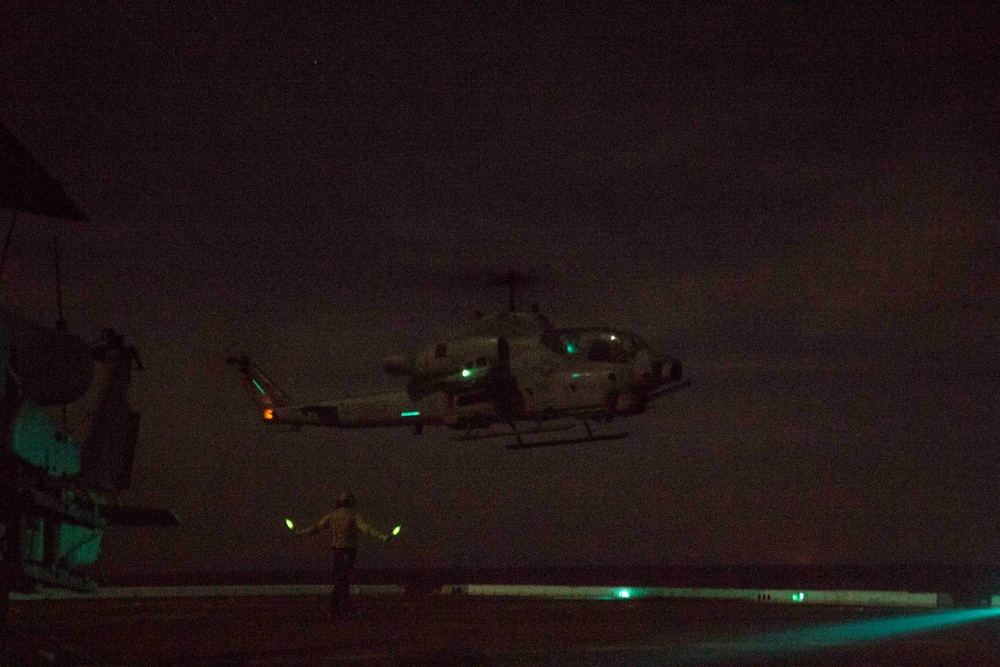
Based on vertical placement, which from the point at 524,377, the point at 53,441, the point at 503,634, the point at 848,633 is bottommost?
the point at 503,634

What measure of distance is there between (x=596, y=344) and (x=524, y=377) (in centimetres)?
205

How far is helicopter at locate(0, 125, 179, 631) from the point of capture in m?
8.86

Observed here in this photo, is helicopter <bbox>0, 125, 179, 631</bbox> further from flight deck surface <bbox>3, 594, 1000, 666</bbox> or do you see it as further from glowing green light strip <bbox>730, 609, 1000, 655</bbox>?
glowing green light strip <bbox>730, 609, 1000, 655</bbox>

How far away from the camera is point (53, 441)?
9883 mm

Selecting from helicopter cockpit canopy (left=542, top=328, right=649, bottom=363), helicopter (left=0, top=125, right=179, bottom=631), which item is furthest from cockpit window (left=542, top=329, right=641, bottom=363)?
helicopter (left=0, top=125, right=179, bottom=631)

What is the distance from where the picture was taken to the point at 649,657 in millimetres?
11445

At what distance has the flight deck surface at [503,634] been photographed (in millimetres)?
11445

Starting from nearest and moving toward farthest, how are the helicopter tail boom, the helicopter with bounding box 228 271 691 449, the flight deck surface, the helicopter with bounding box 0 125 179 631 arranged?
the helicopter with bounding box 0 125 179 631 < the flight deck surface < the helicopter with bounding box 228 271 691 449 < the helicopter tail boom

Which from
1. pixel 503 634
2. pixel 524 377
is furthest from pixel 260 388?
pixel 503 634

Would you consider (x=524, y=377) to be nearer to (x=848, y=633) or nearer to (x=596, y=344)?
(x=596, y=344)

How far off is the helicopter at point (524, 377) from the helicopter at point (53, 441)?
15973 mm

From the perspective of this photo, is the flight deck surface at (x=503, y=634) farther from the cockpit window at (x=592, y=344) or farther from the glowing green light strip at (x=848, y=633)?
the cockpit window at (x=592, y=344)

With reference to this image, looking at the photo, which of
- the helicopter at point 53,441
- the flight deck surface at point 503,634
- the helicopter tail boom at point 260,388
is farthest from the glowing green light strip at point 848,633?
the helicopter tail boom at point 260,388

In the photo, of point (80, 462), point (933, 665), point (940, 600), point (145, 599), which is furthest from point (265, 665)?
point (145, 599)
